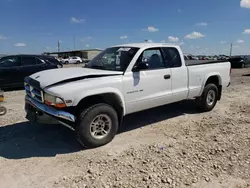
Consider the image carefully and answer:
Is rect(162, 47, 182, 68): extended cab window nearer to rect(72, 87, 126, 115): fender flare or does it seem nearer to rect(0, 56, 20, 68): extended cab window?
rect(72, 87, 126, 115): fender flare

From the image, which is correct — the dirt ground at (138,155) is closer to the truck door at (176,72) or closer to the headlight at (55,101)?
the truck door at (176,72)

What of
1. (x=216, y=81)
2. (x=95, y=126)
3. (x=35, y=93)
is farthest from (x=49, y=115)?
(x=216, y=81)

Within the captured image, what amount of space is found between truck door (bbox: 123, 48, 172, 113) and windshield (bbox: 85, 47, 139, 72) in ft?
0.64

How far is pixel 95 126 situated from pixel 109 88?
72cm

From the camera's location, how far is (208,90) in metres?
6.16

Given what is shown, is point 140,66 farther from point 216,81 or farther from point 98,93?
point 216,81

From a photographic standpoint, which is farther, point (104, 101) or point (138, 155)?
point (104, 101)

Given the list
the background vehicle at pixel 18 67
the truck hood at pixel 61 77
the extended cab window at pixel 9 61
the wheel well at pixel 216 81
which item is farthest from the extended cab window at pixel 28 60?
the wheel well at pixel 216 81

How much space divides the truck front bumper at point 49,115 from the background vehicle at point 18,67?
649cm

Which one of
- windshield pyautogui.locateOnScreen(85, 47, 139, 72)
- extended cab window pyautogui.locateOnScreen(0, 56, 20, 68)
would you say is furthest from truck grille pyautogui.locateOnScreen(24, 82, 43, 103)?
extended cab window pyautogui.locateOnScreen(0, 56, 20, 68)

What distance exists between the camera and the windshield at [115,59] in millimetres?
4504

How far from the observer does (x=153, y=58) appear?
502 centimetres

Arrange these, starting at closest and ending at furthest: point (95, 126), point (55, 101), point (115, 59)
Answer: point (55, 101)
point (95, 126)
point (115, 59)

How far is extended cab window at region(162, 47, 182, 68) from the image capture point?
5180mm
